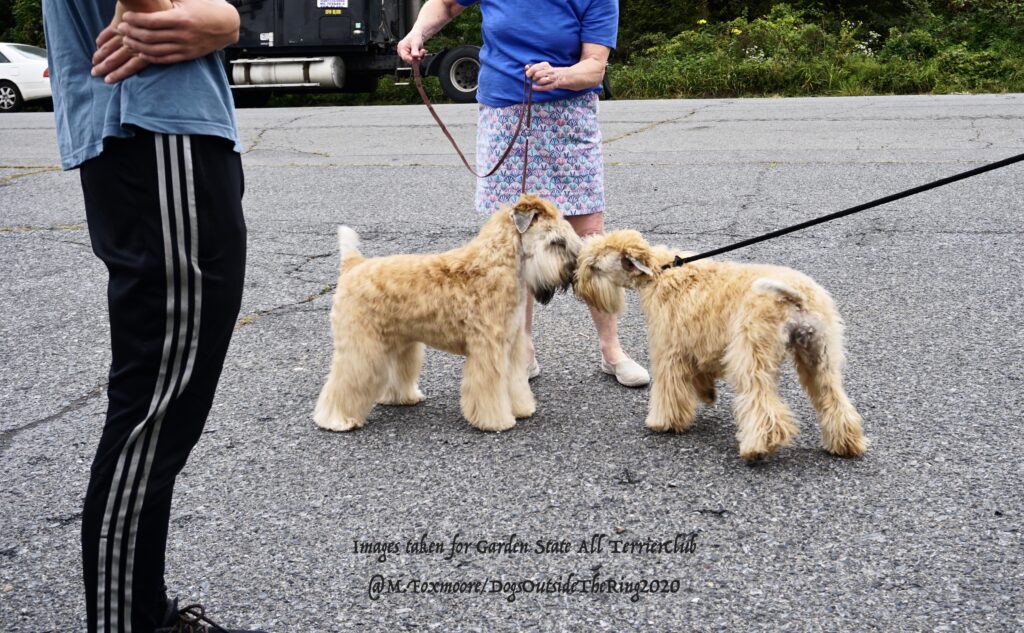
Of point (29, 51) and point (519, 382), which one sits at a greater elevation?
point (29, 51)

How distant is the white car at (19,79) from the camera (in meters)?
20.4

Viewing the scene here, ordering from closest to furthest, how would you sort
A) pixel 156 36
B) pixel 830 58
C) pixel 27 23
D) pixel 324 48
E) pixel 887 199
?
pixel 156 36, pixel 887 199, pixel 830 58, pixel 324 48, pixel 27 23

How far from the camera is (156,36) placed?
2031 mm

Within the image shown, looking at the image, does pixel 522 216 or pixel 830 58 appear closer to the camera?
pixel 522 216

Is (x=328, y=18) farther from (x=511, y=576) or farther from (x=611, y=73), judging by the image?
(x=511, y=576)

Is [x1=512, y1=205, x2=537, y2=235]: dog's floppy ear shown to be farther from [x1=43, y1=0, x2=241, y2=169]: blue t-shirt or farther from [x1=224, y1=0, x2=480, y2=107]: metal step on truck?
[x1=224, y1=0, x2=480, y2=107]: metal step on truck

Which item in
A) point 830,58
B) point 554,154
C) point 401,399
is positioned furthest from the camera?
point 830,58

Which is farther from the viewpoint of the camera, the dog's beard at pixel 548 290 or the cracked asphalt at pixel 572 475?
the dog's beard at pixel 548 290

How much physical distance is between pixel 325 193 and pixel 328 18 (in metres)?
10.0

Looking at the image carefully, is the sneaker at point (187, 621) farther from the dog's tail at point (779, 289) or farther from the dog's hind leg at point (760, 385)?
the dog's tail at point (779, 289)

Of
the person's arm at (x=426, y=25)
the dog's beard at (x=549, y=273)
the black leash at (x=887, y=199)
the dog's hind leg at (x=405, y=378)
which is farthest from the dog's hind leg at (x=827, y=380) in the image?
the person's arm at (x=426, y=25)

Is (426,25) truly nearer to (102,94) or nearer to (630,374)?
(630,374)

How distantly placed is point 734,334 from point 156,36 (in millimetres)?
2345

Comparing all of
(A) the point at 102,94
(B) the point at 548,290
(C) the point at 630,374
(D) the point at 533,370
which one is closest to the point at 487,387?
(B) the point at 548,290
